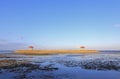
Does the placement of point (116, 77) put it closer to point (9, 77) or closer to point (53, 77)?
point (53, 77)

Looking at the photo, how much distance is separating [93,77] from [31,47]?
7715 centimetres

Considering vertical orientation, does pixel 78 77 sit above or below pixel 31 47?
below

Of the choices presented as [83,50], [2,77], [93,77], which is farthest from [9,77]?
[83,50]

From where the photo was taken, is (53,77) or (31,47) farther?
(31,47)

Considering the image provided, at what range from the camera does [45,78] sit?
19.2 metres

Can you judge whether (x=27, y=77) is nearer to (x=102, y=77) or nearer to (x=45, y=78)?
(x=45, y=78)

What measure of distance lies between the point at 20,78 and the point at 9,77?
1386 mm

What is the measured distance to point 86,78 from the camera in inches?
763

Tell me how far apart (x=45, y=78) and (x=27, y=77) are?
5.90 feet

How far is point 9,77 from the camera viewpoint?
773 inches

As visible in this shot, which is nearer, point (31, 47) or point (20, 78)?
point (20, 78)

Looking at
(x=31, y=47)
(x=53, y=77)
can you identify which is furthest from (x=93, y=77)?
(x=31, y=47)

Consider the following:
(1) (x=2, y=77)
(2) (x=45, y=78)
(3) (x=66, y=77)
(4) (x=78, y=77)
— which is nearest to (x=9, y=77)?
(1) (x=2, y=77)

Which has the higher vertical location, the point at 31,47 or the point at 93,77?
the point at 31,47
